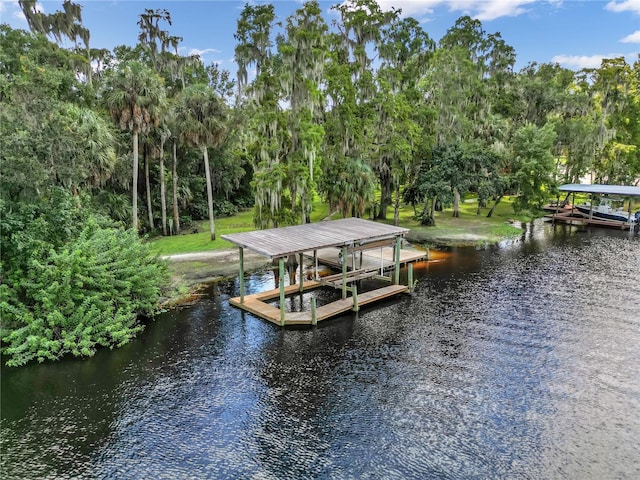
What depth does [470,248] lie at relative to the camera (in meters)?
28.9

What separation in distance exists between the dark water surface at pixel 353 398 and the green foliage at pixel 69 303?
0.66m

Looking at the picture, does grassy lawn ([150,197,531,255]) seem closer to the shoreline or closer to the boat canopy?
the shoreline

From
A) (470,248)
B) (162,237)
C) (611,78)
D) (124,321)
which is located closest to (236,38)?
(162,237)

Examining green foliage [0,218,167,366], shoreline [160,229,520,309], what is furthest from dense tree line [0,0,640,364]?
shoreline [160,229,520,309]

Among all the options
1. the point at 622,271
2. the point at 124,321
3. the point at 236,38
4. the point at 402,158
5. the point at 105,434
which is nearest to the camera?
the point at 105,434

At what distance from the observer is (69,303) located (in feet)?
47.8

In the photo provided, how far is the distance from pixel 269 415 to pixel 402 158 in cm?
2312

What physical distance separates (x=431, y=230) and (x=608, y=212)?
49.3 ft

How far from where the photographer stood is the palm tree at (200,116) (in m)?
27.6

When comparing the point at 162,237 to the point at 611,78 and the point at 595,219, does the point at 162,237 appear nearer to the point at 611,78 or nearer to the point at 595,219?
the point at 595,219

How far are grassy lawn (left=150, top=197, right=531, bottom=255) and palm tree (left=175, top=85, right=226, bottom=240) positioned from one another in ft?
21.4

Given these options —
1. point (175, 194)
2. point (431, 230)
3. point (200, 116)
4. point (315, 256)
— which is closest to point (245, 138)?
point (175, 194)

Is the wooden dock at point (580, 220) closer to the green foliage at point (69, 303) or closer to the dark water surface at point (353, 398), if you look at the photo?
the dark water surface at point (353, 398)

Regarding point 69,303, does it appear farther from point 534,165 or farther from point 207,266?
point 534,165
